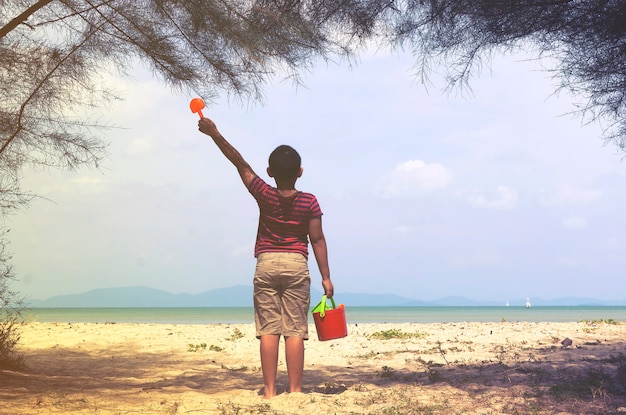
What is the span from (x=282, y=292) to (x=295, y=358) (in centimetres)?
49

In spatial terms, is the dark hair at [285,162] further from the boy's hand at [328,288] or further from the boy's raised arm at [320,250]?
the boy's hand at [328,288]

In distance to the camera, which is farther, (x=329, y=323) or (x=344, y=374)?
(x=344, y=374)

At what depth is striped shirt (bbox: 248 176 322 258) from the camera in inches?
184

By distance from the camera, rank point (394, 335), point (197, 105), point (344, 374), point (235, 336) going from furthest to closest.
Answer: point (235, 336) < point (394, 335) < point (344, 374) < point (197, 105)

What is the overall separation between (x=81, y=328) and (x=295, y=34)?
326 inches

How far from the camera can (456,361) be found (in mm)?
6922

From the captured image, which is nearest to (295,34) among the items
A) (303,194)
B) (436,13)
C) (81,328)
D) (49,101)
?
(436,13)

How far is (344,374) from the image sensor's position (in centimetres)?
661

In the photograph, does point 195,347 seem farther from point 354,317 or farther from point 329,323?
point 354,317

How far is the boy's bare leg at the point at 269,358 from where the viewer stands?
464cm

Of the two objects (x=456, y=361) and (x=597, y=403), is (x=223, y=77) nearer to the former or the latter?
(x=456, y=361)

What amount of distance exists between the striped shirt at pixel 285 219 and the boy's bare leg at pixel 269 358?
25.1 inches

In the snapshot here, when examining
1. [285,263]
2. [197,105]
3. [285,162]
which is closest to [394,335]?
[285,263]

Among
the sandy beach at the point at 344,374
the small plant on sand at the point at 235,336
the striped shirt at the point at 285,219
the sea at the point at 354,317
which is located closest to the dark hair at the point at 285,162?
the striped shirt at the point at 285,219
